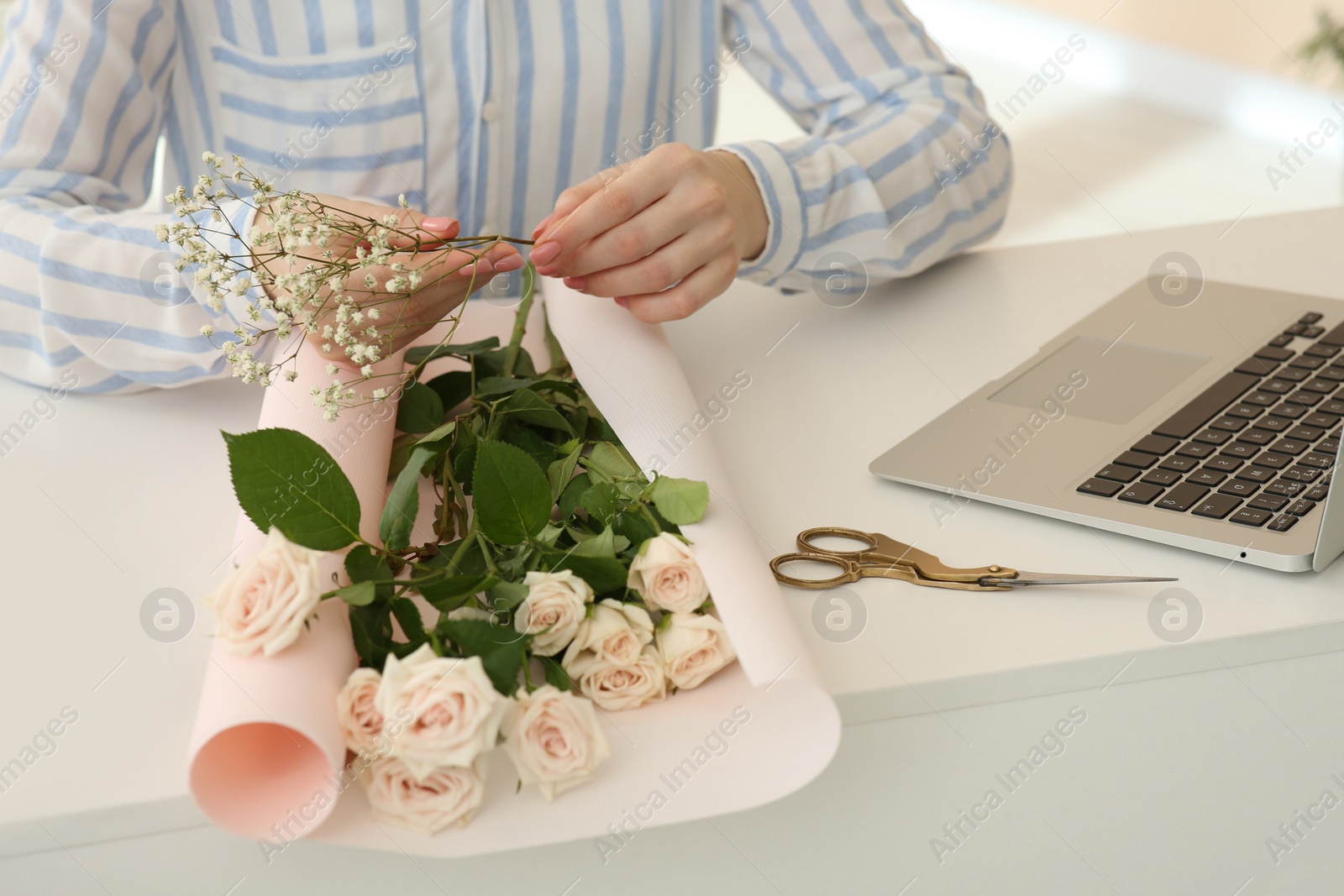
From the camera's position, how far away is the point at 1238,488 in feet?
2.17

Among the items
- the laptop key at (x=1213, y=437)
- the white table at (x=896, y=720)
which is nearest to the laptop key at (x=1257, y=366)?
the laptop key at (x=1213, y=437)

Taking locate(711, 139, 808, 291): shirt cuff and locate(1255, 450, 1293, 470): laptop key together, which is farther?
locate(711, 139, 808, 291): shirt cuff

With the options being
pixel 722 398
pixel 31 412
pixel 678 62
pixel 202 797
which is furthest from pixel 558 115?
pixel 202 797

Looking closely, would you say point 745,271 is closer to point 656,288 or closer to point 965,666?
point 656,288

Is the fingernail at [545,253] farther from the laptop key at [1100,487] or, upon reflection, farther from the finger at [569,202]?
the laptop key at [1100,487]

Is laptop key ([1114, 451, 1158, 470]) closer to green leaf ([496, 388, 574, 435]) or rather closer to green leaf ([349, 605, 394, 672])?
green leaf ([496, 388, 574, 435])

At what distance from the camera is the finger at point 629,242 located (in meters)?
0.70

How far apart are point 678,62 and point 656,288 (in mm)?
559

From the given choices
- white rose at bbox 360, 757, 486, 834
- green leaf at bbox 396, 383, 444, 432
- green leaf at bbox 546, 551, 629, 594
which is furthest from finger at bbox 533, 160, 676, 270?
white rose at bbox 360, 757, 486, 834

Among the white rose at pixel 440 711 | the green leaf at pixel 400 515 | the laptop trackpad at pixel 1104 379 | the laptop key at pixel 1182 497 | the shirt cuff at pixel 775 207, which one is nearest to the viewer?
the white rose at pixel 440 711

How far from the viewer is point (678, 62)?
121 centimetres

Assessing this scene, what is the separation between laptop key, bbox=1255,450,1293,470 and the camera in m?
0.68

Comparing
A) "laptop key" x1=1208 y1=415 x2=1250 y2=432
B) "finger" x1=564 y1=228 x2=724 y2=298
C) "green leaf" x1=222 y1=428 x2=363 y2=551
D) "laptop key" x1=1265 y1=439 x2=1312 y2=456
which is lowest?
"laptop key" x1=1208 y1=415 x2=1250 y2=432

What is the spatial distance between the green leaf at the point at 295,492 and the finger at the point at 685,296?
27 cm
